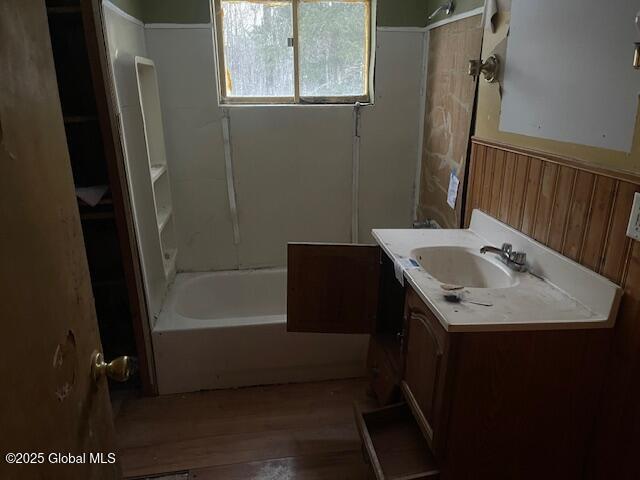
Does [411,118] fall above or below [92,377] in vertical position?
above

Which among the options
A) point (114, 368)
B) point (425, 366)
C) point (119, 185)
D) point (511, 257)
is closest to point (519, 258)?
point (511, 257)

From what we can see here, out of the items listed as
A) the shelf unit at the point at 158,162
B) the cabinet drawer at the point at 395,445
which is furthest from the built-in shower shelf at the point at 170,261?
the cabinet drawer at the point at 395,445

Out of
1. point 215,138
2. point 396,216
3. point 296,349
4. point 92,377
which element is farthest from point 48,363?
point 396,216

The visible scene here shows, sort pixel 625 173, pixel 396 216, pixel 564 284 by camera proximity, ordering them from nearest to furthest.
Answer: pixel 625 173 < pixel 564 284 < pixel 396 216

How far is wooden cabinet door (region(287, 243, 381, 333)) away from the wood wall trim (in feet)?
2.02

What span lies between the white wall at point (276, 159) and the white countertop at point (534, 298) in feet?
4.16

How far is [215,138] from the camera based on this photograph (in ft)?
8.64

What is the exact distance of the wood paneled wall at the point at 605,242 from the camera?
114 centimetres

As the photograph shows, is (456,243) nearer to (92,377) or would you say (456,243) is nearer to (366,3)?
(92,377)

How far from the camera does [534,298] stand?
1300 mm

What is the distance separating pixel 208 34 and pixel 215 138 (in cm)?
56

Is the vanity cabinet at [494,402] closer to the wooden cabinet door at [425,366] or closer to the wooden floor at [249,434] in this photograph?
the wooden cabinet door at [425,366]

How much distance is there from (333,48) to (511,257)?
1.71 meters

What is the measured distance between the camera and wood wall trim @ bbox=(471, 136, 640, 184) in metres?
1.13
